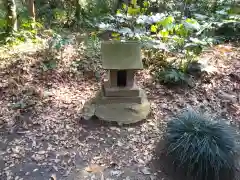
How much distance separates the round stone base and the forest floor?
0.11 m

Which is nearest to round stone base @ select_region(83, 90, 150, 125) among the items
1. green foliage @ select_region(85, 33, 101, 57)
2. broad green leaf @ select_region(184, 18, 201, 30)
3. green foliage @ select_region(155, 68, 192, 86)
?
green foliage @ select_region(155, 68, 192, 86)

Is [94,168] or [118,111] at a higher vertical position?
[118,111]

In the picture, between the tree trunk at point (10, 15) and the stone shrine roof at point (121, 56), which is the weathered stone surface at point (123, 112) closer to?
the stone shrine roof at point (121, 56)

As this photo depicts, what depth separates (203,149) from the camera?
120 inches

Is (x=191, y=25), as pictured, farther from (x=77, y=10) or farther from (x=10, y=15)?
(x=77, y=10)

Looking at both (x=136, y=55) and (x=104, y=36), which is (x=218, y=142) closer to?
(x=136, y=55)

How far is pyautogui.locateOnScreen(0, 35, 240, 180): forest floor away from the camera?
345 centimetres

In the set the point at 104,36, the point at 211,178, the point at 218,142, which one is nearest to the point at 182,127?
the point at 218,142

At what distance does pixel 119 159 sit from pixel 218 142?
4.20ft

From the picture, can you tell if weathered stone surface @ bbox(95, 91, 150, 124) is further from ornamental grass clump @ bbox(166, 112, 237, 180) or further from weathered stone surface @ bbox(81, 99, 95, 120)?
ornamental grass clump @ bbox(166, 112, 237, 180)

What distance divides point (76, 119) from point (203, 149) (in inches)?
81.3

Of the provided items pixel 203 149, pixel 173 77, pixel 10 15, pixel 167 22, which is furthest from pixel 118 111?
pixel 10 15

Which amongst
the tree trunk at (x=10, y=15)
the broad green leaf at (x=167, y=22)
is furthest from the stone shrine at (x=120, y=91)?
the tree trunk at (x=10, y=15)

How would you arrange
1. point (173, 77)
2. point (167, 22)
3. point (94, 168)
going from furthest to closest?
point (167, 22) → point (173, 77) → point (94, 168)
